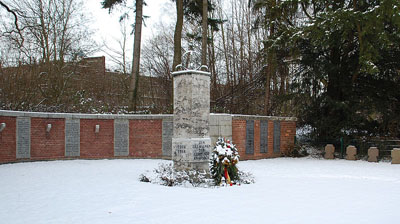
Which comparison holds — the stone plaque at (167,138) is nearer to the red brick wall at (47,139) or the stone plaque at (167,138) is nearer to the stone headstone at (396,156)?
the red brick wall at (47,139)

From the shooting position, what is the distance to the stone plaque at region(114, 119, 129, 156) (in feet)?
46.4

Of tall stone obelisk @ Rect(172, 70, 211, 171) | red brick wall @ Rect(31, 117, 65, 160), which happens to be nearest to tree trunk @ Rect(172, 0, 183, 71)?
red brick wall @ Rect(31, 117, 65, 160)

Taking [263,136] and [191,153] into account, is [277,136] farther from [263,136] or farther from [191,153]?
[191,153]

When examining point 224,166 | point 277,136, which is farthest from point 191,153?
point 277,136

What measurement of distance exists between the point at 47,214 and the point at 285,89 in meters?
16.9

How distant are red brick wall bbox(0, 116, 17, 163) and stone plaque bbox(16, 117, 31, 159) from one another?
0.51ft

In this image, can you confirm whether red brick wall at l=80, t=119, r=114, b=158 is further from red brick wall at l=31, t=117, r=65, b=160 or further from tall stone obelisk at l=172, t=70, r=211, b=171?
tall stone obelisk at l=172, t=70, r=211, b=171

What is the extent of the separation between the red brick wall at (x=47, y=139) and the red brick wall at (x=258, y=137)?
6665 millimetres

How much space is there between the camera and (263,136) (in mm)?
14492

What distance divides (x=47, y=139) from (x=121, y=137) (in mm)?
2788

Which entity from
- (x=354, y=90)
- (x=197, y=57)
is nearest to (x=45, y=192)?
(x=354, y=90)

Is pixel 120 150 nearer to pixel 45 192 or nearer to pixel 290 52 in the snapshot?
pixel 45 192

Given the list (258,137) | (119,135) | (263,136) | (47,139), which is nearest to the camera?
(47,139)

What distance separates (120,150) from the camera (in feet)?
46.4
